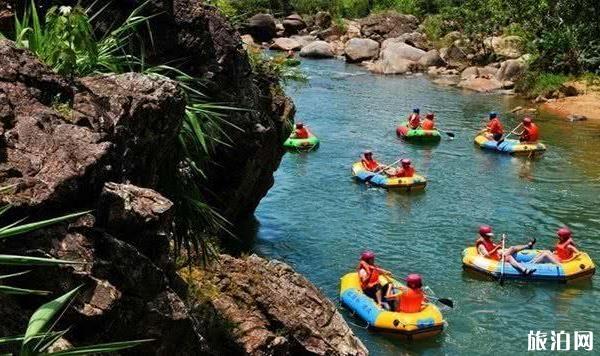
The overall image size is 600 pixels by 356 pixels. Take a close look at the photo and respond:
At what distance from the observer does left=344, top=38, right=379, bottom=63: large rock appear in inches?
1614

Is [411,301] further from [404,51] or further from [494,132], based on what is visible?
[404,51]

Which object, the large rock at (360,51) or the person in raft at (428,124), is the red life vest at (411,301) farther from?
the large rock at (360,51)

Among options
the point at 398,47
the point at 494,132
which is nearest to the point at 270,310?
the point at 494,132

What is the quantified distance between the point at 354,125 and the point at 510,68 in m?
11.3

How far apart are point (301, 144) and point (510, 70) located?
1543 centimetres

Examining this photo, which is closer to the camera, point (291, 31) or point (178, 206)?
point (178, 206)

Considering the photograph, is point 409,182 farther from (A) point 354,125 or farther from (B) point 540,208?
(A) point 354,125

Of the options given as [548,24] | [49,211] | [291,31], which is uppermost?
[49,211]

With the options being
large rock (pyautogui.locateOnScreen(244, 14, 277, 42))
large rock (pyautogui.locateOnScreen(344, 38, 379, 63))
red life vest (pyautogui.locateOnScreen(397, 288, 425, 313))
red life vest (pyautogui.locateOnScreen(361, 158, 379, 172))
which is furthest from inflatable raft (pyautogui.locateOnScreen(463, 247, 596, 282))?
large rock (pyautogui.locateOnScreen(244, 14, 277, 42))

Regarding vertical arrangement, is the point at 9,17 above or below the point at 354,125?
above

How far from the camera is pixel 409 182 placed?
59.9 feet

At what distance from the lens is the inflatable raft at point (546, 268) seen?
1308cm

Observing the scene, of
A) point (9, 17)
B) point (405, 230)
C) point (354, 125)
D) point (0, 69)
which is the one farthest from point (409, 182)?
point (0, 69)

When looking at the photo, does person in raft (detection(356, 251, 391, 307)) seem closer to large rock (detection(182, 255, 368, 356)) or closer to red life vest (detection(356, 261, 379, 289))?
red life vest (detection(356, 261, 379, 289))
